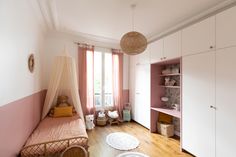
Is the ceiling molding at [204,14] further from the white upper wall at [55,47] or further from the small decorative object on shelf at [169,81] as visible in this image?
the white upper wall at [55,47]

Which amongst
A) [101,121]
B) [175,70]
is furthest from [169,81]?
[101,121]

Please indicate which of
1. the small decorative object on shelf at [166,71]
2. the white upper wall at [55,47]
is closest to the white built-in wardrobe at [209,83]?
the small decorative object on shelf at [166,71]

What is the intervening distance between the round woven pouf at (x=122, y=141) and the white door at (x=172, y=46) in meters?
2.05

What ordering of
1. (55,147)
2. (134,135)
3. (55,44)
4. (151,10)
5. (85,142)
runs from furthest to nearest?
(55,44) → (134,135) → (151,10) → (85,142) → (55,147)

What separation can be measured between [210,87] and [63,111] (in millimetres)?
3121

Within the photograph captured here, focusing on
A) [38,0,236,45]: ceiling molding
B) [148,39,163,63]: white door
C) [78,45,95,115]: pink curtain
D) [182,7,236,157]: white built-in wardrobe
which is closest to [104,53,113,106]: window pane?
[78,45,95,115]: pink curtain

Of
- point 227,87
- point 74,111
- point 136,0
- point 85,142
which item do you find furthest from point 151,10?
point 74,111

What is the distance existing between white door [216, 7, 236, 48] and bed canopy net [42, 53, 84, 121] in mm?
Result: 3076

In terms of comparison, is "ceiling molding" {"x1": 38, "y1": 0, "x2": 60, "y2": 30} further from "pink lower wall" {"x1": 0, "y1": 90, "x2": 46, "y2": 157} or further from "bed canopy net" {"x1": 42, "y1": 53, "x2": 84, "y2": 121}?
"pink lower wall" {"x1": 0, "y1": 90, "x2": 46, "y2": 157}

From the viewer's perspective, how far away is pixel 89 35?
393 centimetres

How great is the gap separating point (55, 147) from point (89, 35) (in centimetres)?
296

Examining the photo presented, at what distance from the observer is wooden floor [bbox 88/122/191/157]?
262 centimetres

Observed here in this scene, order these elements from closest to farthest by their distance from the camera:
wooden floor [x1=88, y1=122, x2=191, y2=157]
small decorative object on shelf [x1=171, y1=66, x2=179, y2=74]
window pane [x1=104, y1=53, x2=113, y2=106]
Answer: wooden floor [x1=88, y1=122, x2=191, y2=157] < small decorative object on shelf [x1=171, y1=66, x2=179, y2=74] < window pane [x1=104, y1=53, x2=113, y2=106]

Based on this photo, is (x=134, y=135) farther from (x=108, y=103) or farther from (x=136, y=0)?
(x=136, y=0)
